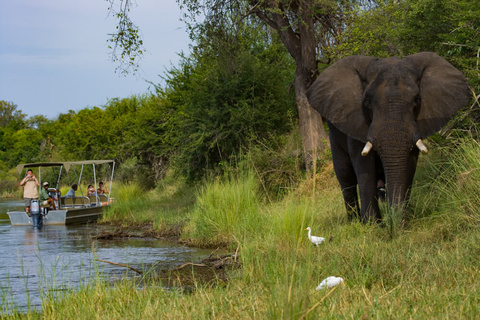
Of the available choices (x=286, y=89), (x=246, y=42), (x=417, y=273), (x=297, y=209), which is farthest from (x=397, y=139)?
(x=246, y=42)

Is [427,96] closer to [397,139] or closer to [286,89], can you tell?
[397,139]

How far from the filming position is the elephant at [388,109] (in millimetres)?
8336

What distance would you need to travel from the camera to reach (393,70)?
862 centimetres

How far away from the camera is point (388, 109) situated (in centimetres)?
837

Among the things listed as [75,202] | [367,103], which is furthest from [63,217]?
[367,103]

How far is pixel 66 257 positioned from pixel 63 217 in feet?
30.8

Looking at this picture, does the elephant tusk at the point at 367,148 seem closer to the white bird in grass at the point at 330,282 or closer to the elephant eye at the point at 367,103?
the elephant eye at the point at 367,103

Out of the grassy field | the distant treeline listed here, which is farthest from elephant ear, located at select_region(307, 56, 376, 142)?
the distant treeline

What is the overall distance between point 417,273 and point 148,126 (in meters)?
22.2

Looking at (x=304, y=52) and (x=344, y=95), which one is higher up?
(x=304, y=52)

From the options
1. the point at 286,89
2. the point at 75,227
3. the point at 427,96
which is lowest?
the point at 75,227

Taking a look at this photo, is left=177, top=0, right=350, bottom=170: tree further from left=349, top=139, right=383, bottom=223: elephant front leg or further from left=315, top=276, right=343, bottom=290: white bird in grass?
left=315, top=276, right=343, bottom=290: white bird in grass

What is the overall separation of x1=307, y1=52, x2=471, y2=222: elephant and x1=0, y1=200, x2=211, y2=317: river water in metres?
3.30

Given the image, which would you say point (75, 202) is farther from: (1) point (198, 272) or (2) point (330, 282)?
(2) point (330, 282)
